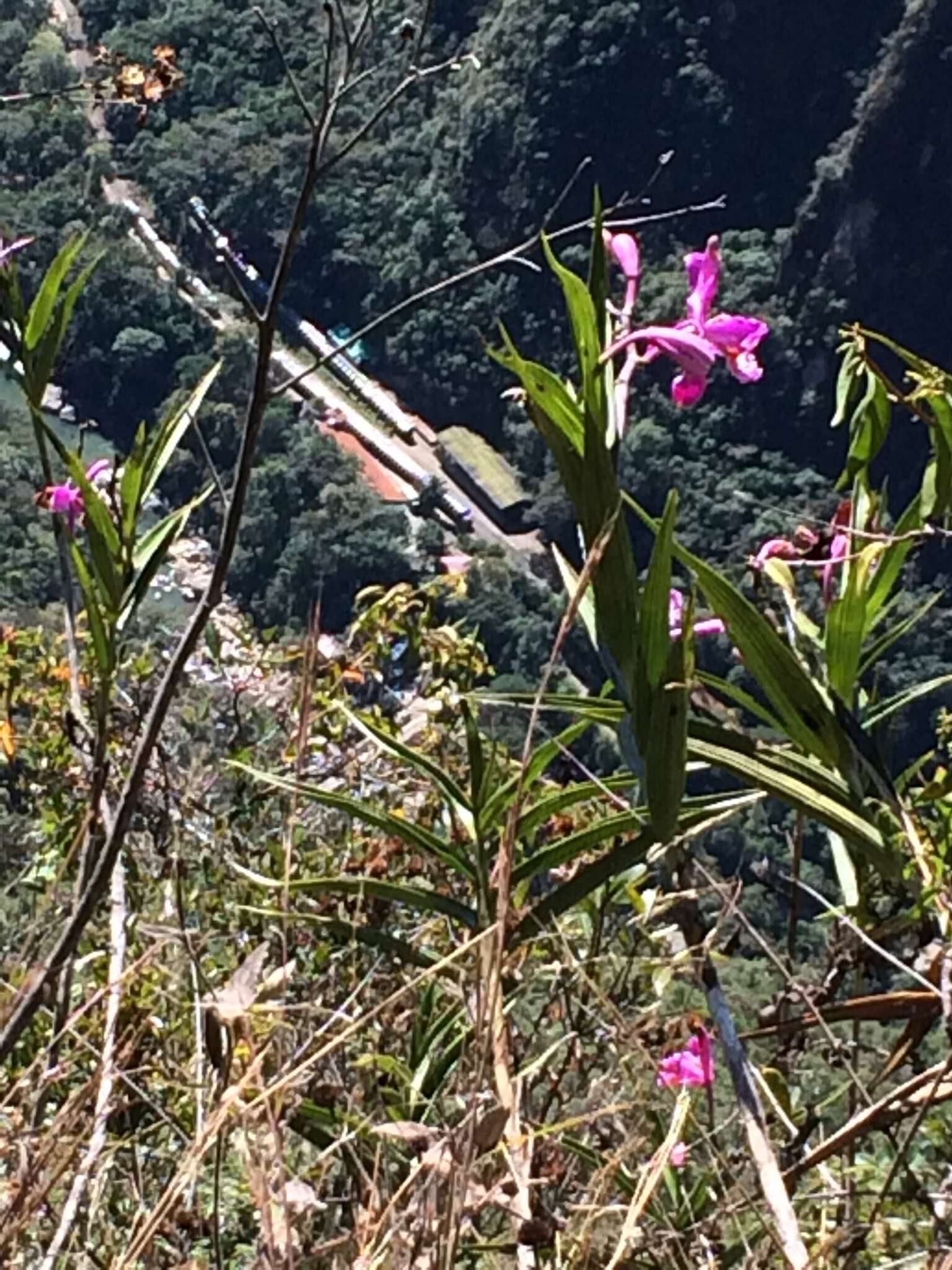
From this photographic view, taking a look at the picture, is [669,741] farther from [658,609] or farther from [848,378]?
[848,378]

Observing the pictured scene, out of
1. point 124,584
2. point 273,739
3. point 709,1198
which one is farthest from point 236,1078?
point 273,739

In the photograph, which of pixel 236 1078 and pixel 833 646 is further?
pixel 833 646

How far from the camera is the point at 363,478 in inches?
596

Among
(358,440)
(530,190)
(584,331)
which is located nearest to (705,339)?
(584,331)

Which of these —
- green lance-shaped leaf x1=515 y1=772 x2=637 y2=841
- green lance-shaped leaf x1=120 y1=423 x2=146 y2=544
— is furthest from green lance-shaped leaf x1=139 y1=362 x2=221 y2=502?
green lance-shaped leaf x1=515 y1=772 x2=637 y2=841

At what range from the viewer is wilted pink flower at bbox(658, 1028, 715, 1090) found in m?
0.73

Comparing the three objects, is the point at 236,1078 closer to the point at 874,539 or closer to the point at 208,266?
the point at 874,539

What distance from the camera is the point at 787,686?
67cm

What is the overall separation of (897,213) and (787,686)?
17.8 metres

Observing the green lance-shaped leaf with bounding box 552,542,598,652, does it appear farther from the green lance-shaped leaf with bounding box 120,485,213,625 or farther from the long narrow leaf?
the green lance-shaped leaf with bounding box 120,485,213,625

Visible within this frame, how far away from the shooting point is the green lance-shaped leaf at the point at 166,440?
713 mm

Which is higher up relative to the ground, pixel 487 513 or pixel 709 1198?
pixel 709 1198

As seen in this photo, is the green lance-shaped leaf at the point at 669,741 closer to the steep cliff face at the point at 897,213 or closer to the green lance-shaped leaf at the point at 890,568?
the green lance-shaped leaf at the point at 890,568

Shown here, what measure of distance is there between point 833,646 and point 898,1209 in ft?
1.98
